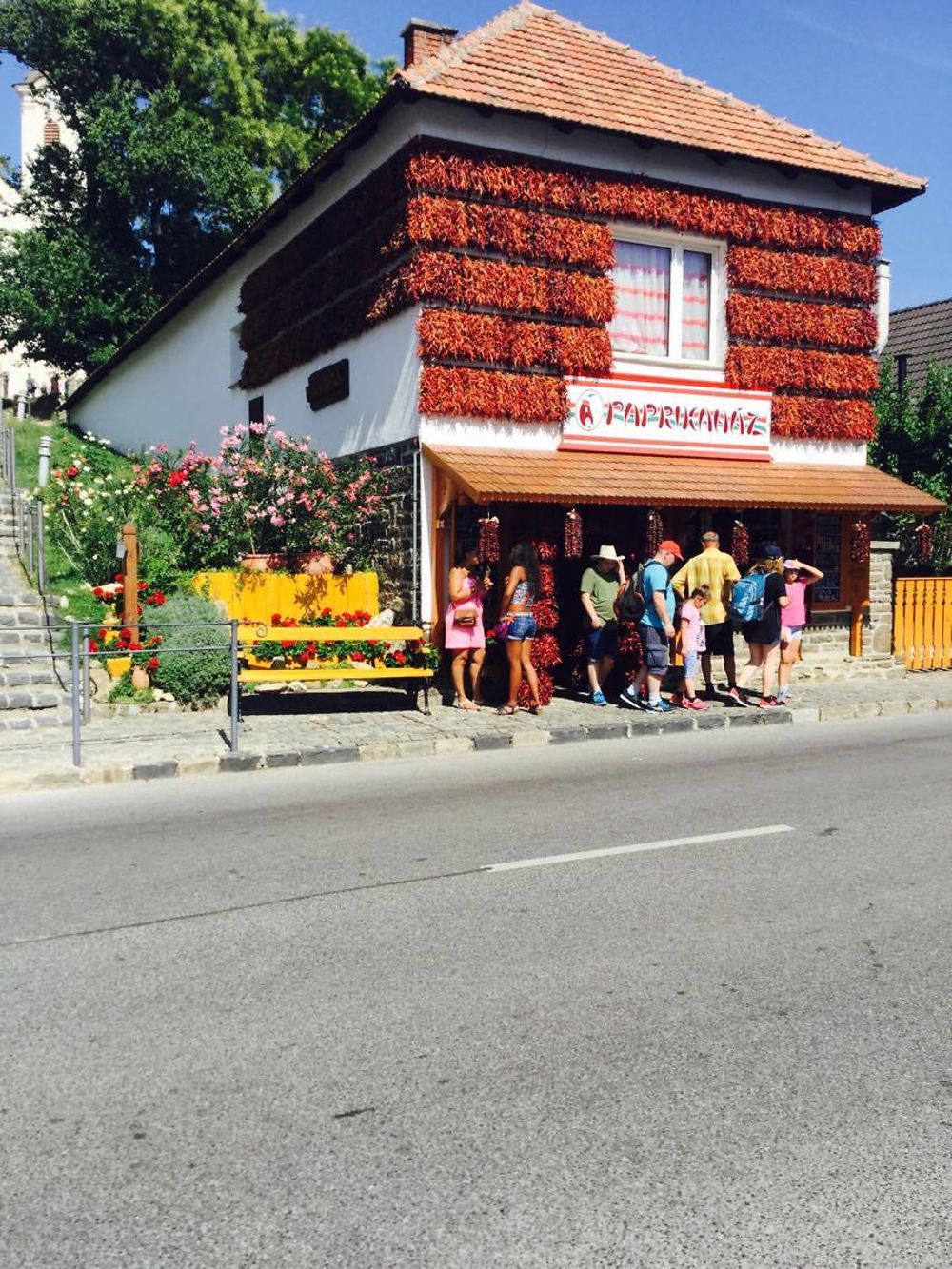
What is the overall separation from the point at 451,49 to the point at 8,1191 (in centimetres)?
1398

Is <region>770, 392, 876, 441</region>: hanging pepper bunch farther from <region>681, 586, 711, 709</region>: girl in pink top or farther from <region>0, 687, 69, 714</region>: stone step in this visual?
<region>0, 687, 69, 714</region>: stone step

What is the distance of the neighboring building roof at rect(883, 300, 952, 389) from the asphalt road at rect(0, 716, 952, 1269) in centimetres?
2538

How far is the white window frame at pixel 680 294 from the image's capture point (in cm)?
1434

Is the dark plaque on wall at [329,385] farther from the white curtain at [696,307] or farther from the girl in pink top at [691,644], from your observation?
the girl in pink top at [691,644]

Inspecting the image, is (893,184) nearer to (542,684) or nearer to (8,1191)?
(542,684)

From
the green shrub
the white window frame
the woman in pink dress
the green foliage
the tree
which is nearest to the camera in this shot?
the green shrub

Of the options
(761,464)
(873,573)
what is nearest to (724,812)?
(761,464)

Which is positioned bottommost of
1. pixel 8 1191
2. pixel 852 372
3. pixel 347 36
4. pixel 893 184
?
pixel 8 1191

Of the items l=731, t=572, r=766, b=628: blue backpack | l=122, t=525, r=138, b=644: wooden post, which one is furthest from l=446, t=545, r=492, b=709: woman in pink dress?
l=122, t=525, r=138, b=644: wooden post

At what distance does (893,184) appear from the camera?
1547 centimetres

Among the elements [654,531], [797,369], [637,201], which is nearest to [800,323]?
[797,369]

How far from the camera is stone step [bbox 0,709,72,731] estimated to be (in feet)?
35.2

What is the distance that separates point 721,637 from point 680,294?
480 cm

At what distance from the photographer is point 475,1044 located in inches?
150
